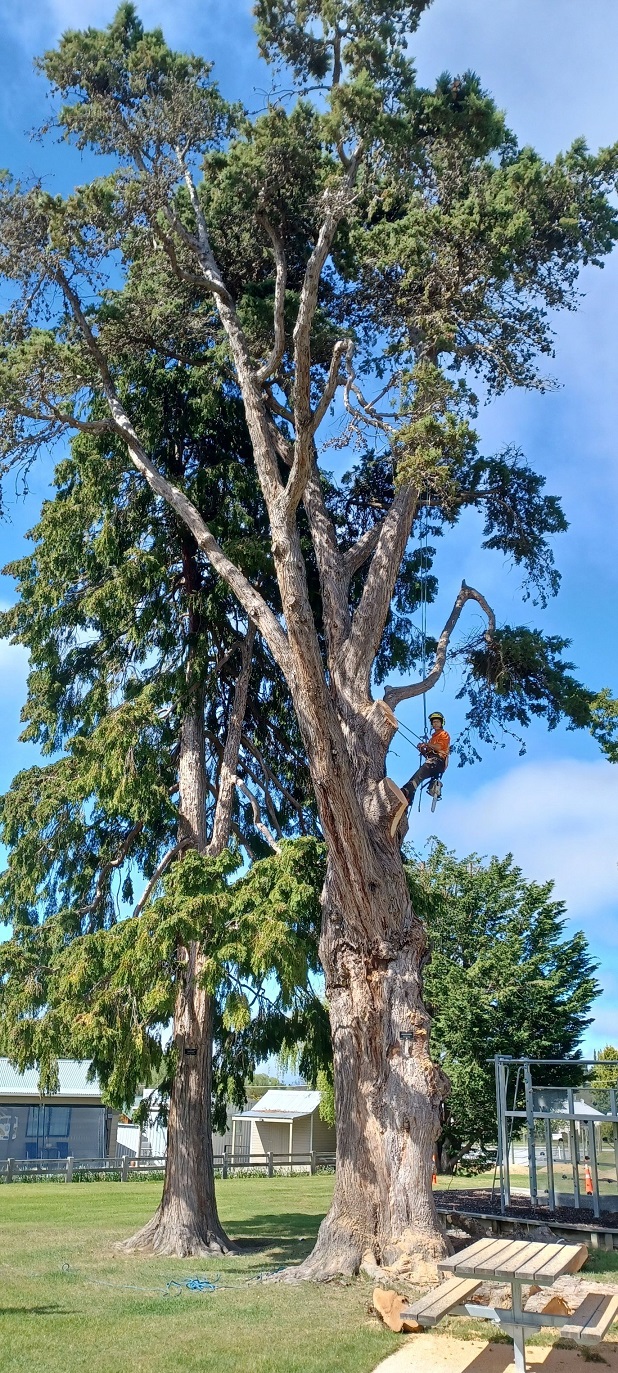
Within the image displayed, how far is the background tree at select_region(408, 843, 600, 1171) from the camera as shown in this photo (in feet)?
67.9

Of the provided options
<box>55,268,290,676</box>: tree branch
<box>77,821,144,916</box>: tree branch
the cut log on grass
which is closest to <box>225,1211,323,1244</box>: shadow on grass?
<box>77,821,144,916</box>: tree branch

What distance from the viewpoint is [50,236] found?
12.6m

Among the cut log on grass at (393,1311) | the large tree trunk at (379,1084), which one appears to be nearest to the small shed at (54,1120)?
the large tree trunk at (379,1084)

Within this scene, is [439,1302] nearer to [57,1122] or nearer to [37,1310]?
[37,1310]

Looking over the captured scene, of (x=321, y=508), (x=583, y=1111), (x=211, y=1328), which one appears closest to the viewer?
(x=211, y=1328)

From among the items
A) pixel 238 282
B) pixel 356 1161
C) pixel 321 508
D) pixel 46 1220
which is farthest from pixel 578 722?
pixel 46 1220

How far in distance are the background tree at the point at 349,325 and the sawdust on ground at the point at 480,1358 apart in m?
2.14

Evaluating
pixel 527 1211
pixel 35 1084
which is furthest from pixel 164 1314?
pixel 35 1084

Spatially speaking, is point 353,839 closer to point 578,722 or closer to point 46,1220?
point 578,722

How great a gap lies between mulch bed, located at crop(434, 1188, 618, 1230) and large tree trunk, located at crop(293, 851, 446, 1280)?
4.91 meters

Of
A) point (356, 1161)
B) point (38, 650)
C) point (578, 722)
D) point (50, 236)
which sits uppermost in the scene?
point (50, 236)

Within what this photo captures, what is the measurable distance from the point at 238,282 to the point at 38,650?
235 inches

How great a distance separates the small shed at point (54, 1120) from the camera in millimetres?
30516

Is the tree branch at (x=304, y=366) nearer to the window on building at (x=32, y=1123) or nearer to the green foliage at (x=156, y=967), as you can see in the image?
the green foliage at (x=156, y=967)
